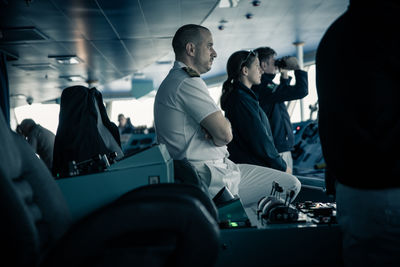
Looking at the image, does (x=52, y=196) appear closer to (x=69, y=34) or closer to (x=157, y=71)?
(x=69, y=34)

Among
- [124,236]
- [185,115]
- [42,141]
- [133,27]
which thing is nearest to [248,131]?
[185,115]

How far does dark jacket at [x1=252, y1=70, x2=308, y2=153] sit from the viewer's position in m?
3.22

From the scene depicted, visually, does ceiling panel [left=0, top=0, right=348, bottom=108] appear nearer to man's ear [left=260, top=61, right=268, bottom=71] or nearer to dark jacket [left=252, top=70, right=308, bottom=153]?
man's ear [left=260, top=61, right=268, bottom=71]

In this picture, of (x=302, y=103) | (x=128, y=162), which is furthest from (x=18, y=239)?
(x=302, y=103)

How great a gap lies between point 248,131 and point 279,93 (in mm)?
839

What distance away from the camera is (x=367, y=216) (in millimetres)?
1026

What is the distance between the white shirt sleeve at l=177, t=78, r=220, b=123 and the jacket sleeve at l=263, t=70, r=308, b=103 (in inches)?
57.1

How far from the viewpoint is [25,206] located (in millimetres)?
892

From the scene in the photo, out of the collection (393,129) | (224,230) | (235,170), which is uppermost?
(393,129)

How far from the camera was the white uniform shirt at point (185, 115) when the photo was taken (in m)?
1.88

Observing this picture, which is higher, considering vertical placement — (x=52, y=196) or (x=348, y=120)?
(x=348, y=120)

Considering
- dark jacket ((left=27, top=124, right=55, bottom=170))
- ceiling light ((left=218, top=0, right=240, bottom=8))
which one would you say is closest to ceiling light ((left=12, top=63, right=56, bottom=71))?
ceiling light ((left=218, top=0, right=240, bottom=8))

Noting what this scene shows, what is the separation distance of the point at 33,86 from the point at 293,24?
361 inches

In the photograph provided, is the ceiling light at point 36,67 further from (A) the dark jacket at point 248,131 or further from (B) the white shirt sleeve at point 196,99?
(B) the white shirt sleeve at point 196,99
